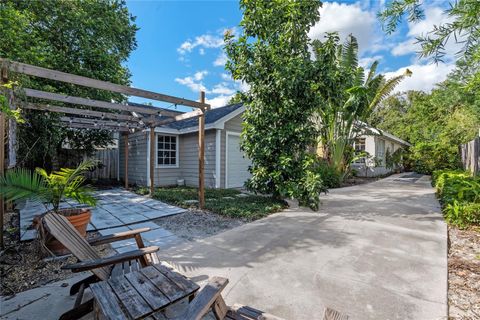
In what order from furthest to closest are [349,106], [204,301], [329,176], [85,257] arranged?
1. [329,176]
2. [349,106]
3. [85,257]
4. [204,301]

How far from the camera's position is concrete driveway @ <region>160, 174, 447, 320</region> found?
229cm

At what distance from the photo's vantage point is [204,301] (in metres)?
1.52

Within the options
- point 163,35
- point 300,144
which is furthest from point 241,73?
point 163,35

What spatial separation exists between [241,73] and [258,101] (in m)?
0.89

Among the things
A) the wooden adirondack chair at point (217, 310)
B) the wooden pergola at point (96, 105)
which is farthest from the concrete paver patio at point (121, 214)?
the wooden adirondack chair at point (217, 310)

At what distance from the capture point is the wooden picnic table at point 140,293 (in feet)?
4.77

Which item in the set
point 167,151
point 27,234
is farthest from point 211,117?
point 27,234

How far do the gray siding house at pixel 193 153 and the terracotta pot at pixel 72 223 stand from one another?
617 cm

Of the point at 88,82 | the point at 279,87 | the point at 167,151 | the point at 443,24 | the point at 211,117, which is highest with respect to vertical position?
the point at 211,117

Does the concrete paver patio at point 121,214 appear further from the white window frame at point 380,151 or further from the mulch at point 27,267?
the white window frame at point 380,151

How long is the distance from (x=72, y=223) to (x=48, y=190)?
596 millimetres

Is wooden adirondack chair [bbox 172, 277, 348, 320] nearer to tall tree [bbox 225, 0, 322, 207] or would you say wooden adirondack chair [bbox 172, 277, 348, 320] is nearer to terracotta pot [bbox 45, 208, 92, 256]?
terracotta pot [bbox 45, 208, 92, 256]

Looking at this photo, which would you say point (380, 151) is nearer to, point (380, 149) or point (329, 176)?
point (380, 149)

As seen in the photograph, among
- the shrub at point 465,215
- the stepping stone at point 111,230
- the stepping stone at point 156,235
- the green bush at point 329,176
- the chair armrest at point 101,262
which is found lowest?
the stepping stone at point 156,235
